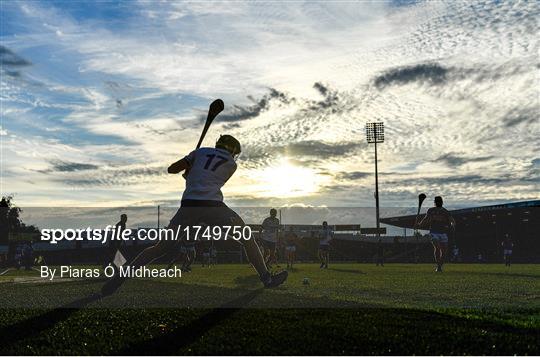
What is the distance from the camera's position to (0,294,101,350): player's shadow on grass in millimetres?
5180

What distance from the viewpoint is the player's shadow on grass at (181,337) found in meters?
4.59

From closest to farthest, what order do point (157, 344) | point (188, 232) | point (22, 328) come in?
point (157, 344) → point (22, 328) → point (188, 232)

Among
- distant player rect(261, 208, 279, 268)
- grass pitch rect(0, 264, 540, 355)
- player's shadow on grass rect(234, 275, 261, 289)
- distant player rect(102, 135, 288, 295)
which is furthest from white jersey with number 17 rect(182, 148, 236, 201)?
distant player rect(261, 208, 279, 268)

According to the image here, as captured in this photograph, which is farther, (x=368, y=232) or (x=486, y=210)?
(x=368, y=232)

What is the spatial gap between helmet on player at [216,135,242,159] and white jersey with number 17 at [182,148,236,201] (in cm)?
29

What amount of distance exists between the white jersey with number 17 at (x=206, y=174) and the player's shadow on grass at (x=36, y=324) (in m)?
2.07

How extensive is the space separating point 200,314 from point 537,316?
12.6ft

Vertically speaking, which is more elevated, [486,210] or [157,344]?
[486,210]

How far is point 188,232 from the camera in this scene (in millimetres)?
8227

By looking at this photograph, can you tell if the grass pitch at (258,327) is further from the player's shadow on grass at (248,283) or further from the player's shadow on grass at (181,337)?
the player's shadow on grass at (248,283)

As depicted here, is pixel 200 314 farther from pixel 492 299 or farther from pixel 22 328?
pixel 492 299

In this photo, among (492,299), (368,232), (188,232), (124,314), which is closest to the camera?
(124,314)

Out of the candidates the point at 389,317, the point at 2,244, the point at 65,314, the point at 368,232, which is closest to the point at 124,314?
the point at 65,314

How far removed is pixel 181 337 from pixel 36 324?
1.78m
